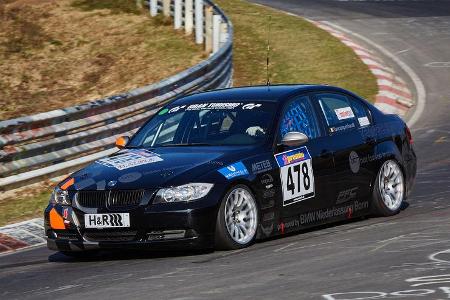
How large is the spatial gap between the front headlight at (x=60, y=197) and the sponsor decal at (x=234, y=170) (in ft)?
4.35

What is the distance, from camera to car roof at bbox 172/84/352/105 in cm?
1098

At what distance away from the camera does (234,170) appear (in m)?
9.84

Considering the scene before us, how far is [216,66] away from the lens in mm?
19938

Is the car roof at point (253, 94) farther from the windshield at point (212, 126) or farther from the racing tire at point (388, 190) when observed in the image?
the racing tire at point (388, 190)

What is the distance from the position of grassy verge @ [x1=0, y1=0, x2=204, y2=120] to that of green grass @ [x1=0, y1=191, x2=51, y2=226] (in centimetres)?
815

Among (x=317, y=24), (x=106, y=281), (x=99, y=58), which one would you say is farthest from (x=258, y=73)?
(x=106, y=281)

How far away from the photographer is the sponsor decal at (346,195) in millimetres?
11062

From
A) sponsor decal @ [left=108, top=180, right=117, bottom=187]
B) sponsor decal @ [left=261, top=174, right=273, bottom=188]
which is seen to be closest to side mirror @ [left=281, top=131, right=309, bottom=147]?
sponsor decal @ [left=261, top=174, right=273, bottom=188]

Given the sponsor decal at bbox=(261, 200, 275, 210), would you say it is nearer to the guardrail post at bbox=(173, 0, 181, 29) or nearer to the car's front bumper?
the car's front bumper

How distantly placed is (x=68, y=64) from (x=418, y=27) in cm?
917

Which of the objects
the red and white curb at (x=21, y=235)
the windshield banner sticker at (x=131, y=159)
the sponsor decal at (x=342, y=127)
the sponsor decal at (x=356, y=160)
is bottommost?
the red and white curb at (x=21, y=235)

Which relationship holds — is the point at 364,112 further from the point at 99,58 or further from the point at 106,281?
the point at 99,58

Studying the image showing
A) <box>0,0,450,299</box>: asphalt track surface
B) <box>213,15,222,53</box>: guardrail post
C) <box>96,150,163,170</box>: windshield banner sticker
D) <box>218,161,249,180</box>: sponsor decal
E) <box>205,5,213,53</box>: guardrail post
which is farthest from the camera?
<box>205,5,213,53</box>: guardrail post

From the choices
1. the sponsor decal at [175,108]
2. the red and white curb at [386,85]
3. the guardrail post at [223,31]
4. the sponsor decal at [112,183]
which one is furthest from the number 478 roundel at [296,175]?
the guardrail post at [223,31]
